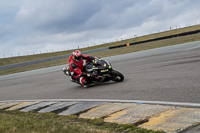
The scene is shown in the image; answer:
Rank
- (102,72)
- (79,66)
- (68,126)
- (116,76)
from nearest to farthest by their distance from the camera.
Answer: (68,126)
(102,72)
(116,76)
(79,66)

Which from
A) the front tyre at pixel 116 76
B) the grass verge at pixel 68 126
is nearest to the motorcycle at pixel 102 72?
the front tyre at pixel 116 76

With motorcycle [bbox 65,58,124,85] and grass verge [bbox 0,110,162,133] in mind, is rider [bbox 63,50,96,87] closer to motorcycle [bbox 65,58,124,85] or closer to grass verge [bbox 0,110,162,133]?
motorcycle [bbox 65,58,124,85]

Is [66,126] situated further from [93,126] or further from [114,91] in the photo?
[114,91]

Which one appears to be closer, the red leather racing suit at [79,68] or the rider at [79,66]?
the rider at [79,66]

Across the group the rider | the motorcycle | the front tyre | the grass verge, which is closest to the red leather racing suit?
the rider

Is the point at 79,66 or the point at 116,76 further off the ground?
the point at 79,66

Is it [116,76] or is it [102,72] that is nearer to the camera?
[102,72]

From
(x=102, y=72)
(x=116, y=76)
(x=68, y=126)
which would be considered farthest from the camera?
(x=116, y=76)

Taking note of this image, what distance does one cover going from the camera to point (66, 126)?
4863mm

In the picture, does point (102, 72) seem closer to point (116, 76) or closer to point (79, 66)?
point (116, 76)

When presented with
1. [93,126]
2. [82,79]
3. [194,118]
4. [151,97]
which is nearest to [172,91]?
[151,97]

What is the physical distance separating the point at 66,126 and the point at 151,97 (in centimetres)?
247

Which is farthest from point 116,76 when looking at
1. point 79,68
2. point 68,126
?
point 68,126

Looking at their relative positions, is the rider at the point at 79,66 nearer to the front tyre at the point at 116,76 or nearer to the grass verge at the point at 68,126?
the front tyre at the point at 116,76
